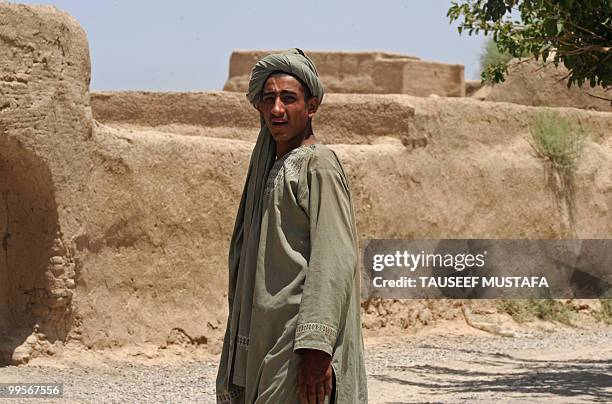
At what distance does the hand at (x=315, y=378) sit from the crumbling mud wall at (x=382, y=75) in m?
13.1

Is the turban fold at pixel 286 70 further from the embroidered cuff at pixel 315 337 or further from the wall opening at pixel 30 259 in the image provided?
the wall opening at pixel 30 259

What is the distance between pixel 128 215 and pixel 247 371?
6.04m

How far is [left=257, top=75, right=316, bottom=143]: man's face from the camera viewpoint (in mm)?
3449

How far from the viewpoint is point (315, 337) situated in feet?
10.4

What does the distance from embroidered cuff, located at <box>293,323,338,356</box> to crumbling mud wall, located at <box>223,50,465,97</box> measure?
13129mm

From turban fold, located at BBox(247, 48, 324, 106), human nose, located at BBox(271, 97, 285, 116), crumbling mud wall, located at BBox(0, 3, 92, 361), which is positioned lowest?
human nose, located at BBox(271, 97, 285, 116)

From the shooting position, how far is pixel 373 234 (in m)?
11.6

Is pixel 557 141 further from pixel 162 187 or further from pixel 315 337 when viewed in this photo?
pixel 315 337

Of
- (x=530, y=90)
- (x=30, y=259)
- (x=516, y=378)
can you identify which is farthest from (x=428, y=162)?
(x=30, y=259)

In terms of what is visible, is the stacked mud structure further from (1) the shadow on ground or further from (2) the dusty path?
(1) the shadow on ground

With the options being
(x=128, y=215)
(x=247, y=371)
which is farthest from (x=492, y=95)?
(x=247, y=371)

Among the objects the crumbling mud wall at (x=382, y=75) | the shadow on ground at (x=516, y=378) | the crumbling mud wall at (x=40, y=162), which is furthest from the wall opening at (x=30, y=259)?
the crumbling mud wall at (x=382, y=75)

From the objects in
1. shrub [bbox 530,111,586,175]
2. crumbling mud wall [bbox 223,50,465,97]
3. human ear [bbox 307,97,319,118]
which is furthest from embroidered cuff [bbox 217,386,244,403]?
crumbling mud wall [bbox 223,50,465,97]

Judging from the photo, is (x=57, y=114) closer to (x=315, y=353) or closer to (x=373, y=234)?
(x=373, y=234)
